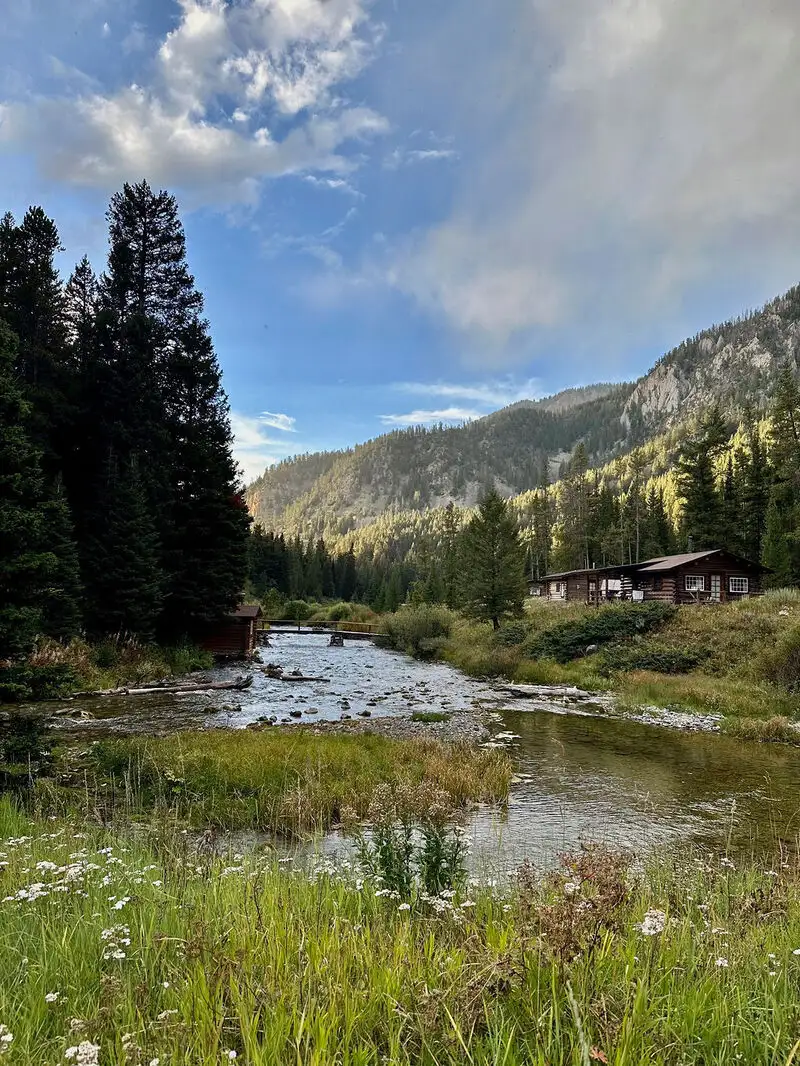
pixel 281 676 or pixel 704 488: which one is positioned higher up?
pixel 704 488

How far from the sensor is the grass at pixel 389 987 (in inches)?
87.9

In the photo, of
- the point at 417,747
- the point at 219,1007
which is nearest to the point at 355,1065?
the point at 219,1007

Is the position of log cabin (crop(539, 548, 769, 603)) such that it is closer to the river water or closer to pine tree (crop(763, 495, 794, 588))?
pine tree (crop(763, 495, 794, 588))

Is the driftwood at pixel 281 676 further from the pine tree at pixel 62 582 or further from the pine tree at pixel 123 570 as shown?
→ the pine tree at pixel 62 582

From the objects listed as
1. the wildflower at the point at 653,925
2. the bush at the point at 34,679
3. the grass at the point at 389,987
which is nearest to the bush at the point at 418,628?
the bush at the point at 34,679

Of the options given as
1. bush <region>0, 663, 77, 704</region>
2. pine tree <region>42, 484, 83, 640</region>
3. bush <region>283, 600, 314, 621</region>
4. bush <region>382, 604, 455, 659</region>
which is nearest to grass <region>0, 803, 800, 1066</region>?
bush <region>0, 663, 77, 704</region>

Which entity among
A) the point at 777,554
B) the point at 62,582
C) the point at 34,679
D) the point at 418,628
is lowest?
the point at 418,628

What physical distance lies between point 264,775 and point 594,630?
27534mm

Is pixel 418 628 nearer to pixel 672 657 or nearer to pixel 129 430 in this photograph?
pixel 672 657

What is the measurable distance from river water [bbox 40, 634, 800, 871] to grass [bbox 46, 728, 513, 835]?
980 mm

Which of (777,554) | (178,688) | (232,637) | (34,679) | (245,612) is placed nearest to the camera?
(34,679)

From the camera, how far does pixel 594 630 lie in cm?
3531

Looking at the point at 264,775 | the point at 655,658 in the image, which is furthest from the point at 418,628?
the point at 264,775

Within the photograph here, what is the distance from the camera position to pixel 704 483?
63812 millimetres
